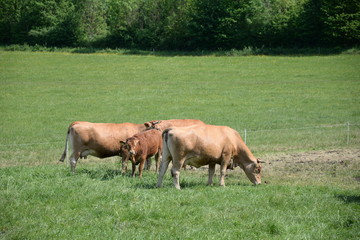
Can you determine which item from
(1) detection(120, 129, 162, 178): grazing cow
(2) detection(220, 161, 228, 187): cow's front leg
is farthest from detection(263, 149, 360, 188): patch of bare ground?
(1) detection(120, 129, 162, 178): grazing cow

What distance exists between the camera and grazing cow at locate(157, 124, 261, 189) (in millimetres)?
13461

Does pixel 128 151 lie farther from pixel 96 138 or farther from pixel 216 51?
pixel 216 51

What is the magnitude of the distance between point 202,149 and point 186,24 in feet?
211

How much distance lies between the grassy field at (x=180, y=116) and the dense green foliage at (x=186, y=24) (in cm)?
976

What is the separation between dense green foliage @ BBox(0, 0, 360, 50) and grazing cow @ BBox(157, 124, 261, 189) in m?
53.2

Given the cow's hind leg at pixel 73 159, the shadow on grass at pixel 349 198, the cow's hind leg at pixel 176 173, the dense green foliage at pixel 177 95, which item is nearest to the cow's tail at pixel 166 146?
the cow's hind leg at pixel 176 173

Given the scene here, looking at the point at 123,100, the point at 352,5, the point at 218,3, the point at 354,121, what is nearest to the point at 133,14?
the point at 218,3

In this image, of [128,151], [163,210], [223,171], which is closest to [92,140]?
[128,151]

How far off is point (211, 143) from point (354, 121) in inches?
796

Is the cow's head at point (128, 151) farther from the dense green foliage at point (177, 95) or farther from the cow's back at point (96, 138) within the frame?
the dense green foliage at point (177, 95)

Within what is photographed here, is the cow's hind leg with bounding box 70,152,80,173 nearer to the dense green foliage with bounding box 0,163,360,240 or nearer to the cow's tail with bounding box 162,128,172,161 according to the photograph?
the dense green foliage with bounding box 0,163,360,240

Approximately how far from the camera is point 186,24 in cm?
7612

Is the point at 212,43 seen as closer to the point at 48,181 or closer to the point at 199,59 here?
the point at 199,59

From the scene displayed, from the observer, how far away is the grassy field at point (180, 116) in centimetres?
972
